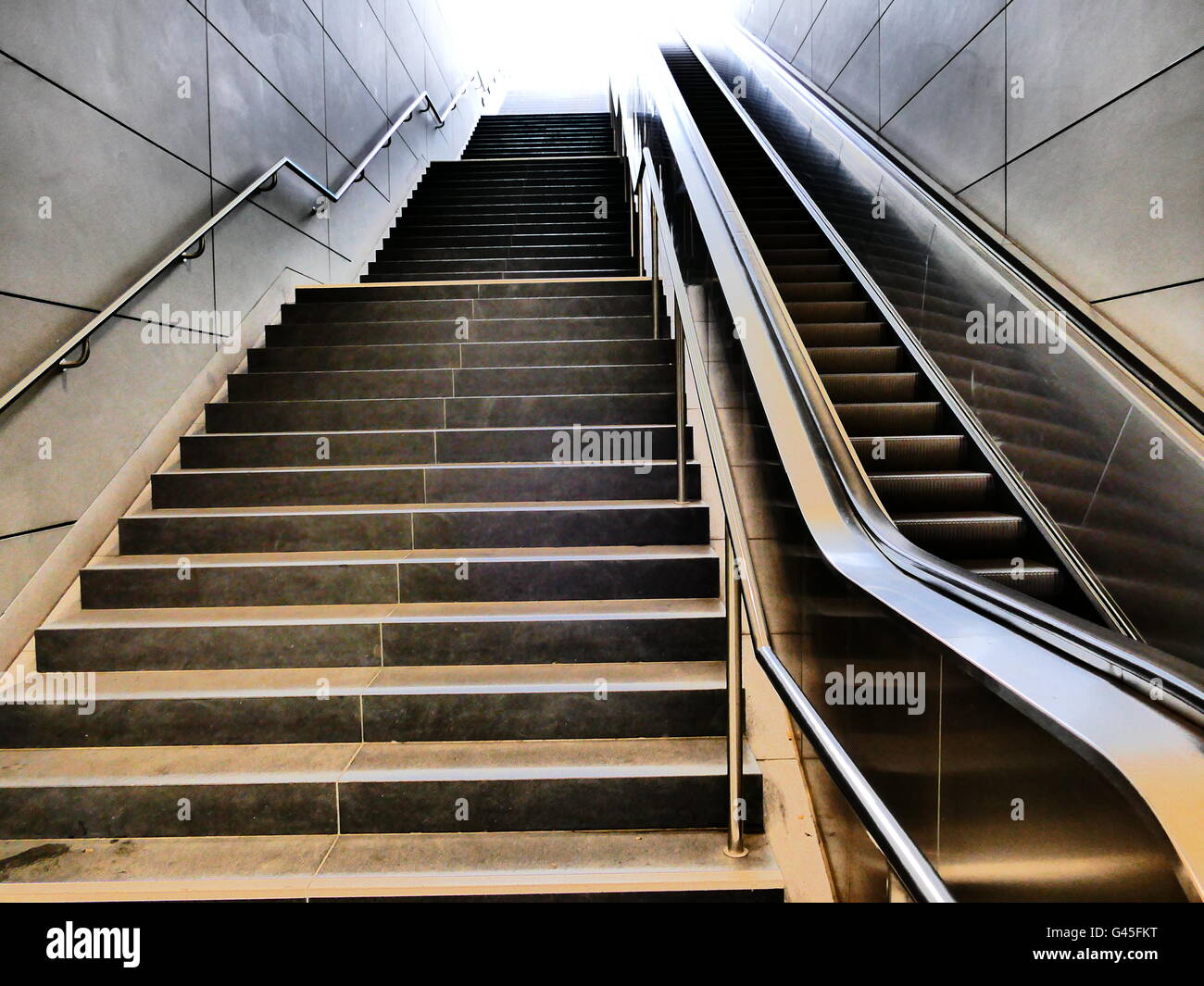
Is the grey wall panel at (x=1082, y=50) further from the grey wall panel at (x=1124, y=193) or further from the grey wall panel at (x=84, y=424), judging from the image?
the grey wall panel at (x=84, y=424)

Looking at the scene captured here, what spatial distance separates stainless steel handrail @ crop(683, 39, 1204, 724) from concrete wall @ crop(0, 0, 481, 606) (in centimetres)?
225

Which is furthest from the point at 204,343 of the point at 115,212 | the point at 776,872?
the point at 776,872

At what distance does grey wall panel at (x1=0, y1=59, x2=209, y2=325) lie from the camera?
2002 mm

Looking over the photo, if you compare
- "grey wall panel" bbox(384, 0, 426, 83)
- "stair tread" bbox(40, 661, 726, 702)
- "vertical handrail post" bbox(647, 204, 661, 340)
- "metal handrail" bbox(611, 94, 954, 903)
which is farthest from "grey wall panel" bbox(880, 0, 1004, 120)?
"grey wall panel" bbox(384, 0, 426, 83)

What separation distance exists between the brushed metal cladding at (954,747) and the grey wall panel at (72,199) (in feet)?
6.96

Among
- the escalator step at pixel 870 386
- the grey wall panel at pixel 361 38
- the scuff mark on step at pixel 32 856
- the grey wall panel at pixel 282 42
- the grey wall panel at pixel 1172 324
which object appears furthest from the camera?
the grey wall panel at pixel 361 38

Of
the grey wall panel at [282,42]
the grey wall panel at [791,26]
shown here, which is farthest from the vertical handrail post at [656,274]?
the grey wall panel at [791,26]

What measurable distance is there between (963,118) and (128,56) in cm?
347

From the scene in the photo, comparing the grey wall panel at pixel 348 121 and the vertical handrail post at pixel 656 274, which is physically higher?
the grey wall panel at pixel 348 121

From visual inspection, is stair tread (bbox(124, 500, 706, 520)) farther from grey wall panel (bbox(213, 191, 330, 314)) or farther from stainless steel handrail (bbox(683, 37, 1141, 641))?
grey wall panel (bbox(213, 191, 330, 314))

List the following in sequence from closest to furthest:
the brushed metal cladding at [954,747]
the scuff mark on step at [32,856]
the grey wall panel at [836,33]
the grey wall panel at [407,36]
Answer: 1. the brushed metal cladding at [954,747]
2. the scuff mark on step at [32,856]
3. the grey wall panel at [836,33]
4. the grey wall panel at [407,36]

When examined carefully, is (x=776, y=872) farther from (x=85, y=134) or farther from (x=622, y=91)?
(x=622, y=91)

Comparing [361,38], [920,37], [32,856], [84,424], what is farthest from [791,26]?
[32,856]

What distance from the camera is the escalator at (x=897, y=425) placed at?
6.87 ft
